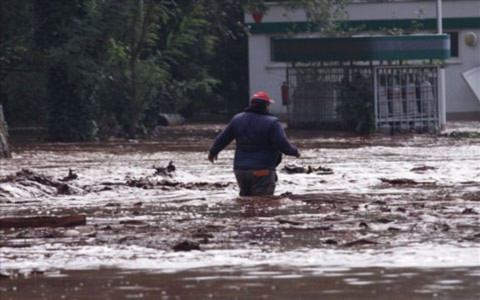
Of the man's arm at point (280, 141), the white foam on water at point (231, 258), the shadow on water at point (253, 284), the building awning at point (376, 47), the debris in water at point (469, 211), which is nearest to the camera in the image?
the shadow on water at point (253, 284)

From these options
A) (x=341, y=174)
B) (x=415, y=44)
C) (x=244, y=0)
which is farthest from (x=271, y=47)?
(x=341, y=174)

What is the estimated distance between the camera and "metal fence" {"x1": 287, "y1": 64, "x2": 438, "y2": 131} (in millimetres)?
42406

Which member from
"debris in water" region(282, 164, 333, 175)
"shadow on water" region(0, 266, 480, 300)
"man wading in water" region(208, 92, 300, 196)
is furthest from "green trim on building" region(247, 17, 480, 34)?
"shadow on water" region(0, 266, 480, 300)

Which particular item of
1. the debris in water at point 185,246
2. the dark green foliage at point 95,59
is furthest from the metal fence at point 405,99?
the debris in water at point 185,246

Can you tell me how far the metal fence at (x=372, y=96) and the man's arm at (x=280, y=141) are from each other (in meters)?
23.6

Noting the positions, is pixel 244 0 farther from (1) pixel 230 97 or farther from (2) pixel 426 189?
(2) pixel 426 189

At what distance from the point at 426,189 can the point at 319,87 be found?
24156mm

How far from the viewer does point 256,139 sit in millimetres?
18484

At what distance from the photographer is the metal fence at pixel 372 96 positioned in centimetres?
4241

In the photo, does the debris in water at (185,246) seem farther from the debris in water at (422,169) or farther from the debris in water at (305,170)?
the debris in water at (422,169)

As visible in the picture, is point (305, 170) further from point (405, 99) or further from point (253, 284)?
point (405, 99)

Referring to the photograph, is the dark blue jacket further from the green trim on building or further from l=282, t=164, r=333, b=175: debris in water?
the green trim on building

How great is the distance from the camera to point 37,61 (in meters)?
41.5

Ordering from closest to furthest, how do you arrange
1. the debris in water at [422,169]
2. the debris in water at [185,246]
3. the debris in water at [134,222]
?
1. the debris in water at [185,246]
2. the debris in water at [134,222]
3. the debris in water at [422,169]
